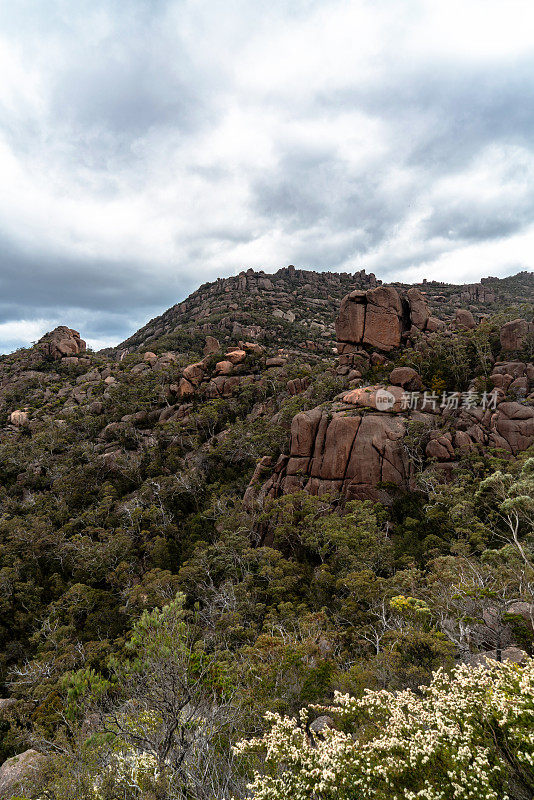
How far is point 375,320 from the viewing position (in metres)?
40.3

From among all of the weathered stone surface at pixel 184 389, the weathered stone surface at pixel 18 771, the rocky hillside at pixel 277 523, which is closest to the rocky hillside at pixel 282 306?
the rocky hillside at pixel 277 523

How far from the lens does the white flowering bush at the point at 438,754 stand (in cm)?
454

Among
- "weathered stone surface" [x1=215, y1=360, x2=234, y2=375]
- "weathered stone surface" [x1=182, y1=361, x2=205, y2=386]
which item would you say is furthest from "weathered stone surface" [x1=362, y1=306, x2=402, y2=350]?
"weathered stone surface" [x1=182, y1=361, x2=205, y2=386]

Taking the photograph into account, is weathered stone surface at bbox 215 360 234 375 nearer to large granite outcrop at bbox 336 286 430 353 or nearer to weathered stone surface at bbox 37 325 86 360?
large granite outcrop at bbox 336 286 430 353

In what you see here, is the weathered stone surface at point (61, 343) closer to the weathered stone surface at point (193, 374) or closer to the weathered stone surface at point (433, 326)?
the weathered stone surface at point (193, 374)

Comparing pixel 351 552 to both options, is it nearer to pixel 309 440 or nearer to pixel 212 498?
pixel 309 440

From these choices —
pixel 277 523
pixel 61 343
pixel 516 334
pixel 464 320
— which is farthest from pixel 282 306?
pixel 277 523

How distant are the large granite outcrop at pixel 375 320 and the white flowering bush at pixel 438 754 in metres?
37.6

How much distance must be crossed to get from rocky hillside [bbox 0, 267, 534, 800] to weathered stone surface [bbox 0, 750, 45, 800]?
0.36 feet

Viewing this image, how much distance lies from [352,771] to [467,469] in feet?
73.7

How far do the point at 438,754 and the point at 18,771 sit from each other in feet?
45.2

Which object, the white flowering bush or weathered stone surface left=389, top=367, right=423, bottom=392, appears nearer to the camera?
the white flowering bush

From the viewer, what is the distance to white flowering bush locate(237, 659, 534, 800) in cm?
454

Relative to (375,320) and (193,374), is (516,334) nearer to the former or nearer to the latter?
(375,320)
